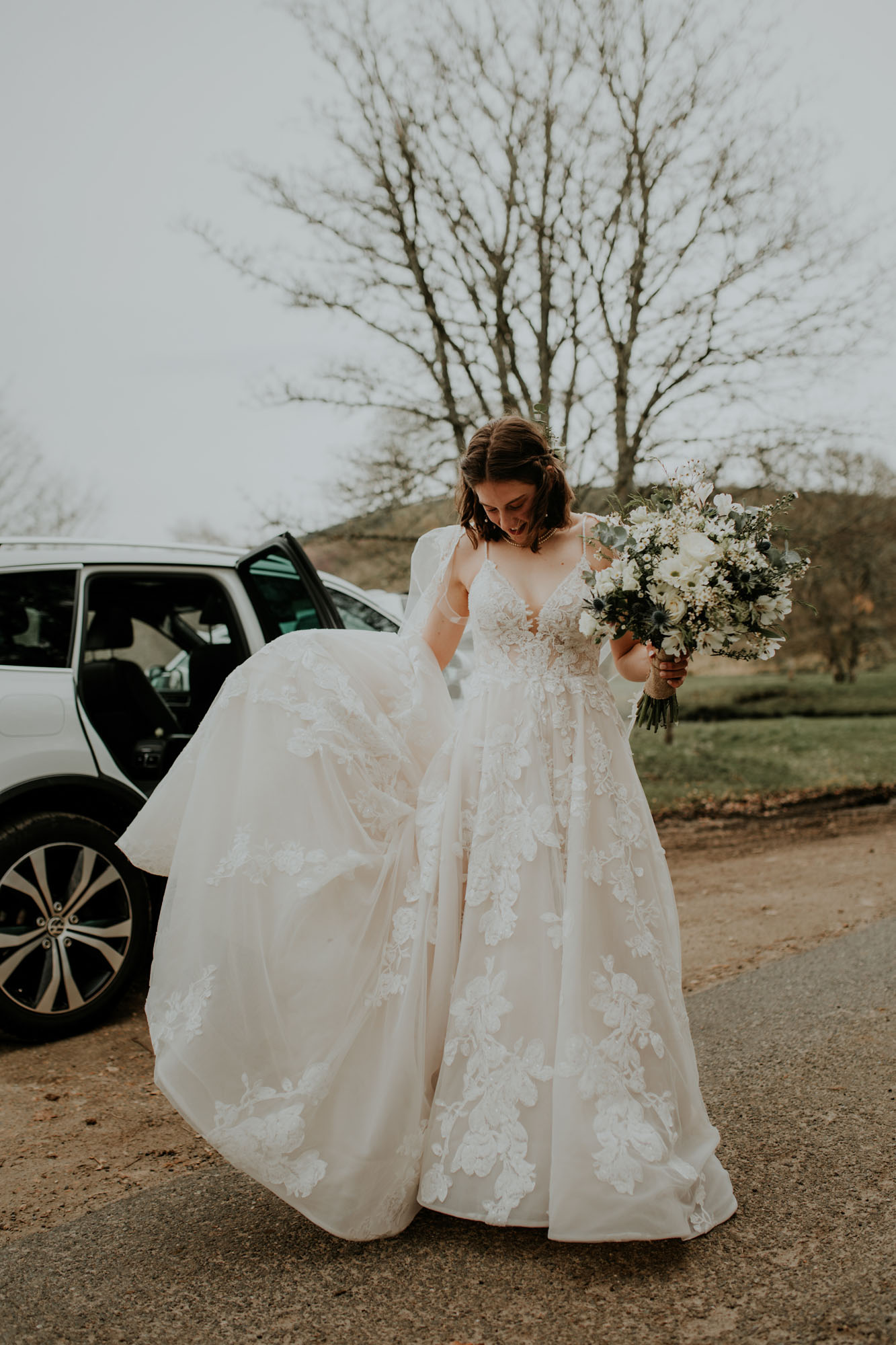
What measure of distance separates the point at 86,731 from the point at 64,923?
80 cm

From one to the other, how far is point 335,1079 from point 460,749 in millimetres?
1024

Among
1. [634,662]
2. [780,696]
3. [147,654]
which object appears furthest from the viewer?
[780,696]

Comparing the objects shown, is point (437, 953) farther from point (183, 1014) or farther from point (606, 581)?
point (606, 581)

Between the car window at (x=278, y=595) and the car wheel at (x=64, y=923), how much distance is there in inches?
48.3

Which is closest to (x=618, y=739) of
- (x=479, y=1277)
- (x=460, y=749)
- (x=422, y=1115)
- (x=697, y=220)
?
(x=460, y=749)

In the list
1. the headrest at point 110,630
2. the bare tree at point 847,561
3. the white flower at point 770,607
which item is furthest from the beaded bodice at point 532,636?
the bare tree at point 847,561

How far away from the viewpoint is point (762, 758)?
48.5 feet

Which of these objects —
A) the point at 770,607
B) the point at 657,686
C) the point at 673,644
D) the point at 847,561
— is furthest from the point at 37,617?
the point at 847,561

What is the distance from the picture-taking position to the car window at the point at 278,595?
15.8 ft

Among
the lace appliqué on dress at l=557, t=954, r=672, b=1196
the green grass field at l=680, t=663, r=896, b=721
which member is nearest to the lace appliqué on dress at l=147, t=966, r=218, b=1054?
the lace appliqué on dress at l=557, t=954, r=672, b=1196

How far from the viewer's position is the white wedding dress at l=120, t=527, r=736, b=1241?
2.66 meters

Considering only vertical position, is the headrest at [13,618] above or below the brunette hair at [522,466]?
below

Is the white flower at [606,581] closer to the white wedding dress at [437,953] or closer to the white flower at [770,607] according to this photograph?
the white wedding dress at [437,953]

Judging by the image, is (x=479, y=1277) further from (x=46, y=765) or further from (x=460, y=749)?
(x=46, y=765)
